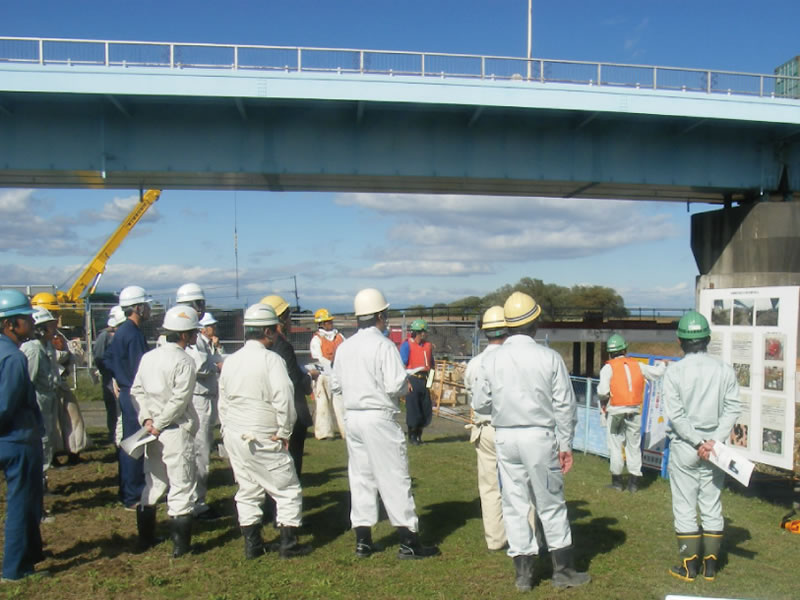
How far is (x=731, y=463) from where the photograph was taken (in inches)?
208

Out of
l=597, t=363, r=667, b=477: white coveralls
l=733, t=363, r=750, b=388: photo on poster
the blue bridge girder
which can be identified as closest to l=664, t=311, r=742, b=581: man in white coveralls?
l=733, t=363, r=750, b=388: photo on poster

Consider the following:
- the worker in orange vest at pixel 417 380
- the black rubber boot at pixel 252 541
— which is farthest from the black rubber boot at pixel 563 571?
the worker in orange vest at pixel 417 380

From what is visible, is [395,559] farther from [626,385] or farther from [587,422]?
[587,422]

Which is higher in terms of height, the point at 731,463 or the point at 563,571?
the point at 731,463

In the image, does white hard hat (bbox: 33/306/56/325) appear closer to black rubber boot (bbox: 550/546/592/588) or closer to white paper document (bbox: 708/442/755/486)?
black rubber boot (bbox: 550/546/592/588)

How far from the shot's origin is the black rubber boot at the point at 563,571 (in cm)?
526

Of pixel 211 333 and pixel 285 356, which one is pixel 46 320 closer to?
pixel 211 333

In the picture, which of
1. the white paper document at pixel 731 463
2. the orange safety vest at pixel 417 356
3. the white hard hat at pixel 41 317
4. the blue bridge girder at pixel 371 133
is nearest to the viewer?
the white paper document at pixel 731 463

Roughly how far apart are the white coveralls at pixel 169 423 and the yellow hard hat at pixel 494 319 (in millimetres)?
2719

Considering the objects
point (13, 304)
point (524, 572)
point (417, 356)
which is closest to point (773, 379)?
point (524, 572)

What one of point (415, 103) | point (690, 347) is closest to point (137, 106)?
point (415, 103)

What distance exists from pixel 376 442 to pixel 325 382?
283 inches

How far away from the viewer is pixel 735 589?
5.37 meters

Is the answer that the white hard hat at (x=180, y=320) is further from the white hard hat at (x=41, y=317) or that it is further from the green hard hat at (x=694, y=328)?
the green hard hat at (x=694, y=328)
